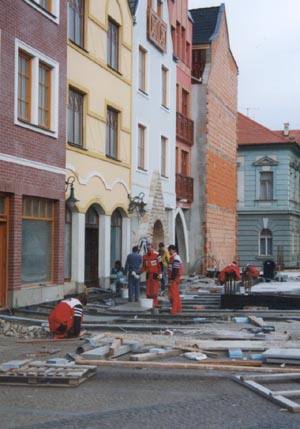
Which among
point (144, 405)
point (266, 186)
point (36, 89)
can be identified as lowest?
point (144, 405)

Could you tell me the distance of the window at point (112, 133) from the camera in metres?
25.2

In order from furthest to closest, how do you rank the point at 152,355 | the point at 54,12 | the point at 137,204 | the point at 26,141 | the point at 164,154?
1. the point at 164,154
2. the point at 137,204
3. the point at 54,12
4. the point at 26,141
5. the point at 152,355

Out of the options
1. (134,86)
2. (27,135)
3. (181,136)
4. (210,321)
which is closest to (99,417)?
(210,321)

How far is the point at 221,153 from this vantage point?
40.2 m

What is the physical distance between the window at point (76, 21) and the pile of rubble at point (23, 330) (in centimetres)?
978

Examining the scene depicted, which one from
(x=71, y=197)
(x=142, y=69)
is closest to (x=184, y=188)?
(x=142, y=69)

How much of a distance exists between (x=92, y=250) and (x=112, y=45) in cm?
664

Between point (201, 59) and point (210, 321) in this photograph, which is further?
point (201, 59)

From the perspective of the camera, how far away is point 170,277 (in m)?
19.2

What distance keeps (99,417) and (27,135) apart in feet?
36.1

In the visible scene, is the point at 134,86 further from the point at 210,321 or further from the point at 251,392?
the point at 251,392

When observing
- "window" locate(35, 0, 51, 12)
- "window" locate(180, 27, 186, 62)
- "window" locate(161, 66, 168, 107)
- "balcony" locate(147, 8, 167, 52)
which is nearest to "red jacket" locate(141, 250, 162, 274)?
"window" locate(35, 0, 51, 12)

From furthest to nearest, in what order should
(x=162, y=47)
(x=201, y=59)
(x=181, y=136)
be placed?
(x=201, y=59) → (x=181, y=136) → (x=162, y=47)

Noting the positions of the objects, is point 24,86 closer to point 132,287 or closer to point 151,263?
point 151,263
